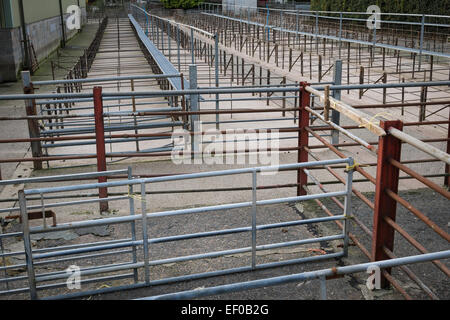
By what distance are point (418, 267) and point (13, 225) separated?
4.62 m

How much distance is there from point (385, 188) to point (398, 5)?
25.3m

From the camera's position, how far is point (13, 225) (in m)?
6.24

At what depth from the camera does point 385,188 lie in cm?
455

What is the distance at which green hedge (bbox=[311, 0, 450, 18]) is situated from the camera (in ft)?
80.5

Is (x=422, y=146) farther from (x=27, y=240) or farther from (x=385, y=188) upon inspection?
(x=27, y=240)

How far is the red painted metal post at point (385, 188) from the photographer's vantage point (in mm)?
4469

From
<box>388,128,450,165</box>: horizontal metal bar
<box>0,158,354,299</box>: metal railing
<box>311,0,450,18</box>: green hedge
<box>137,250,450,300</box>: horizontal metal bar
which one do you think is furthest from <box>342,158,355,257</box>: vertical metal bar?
<box>311,0,450,18</box>: green hedge

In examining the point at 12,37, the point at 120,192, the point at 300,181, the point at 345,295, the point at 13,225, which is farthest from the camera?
the point at 12,37

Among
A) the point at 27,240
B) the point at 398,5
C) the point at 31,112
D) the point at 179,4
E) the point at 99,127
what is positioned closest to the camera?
the point at 27,240

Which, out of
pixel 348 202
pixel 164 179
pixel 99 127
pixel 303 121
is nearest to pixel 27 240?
pixel 164 179

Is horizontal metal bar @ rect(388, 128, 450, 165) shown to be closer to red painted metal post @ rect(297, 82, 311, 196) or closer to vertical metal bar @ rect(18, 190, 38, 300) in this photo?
red painted metal post @ rect(297, 82, 311, 196)
